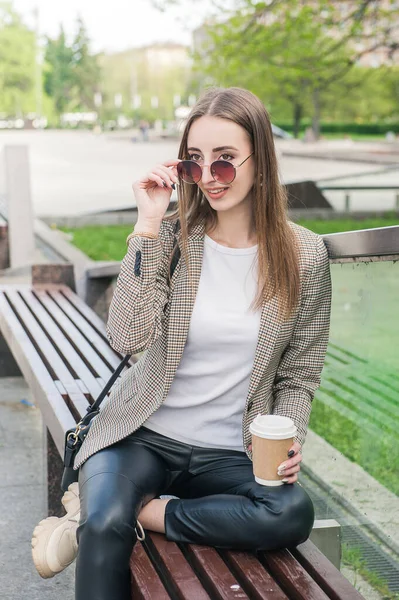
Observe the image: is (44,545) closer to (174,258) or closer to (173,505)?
(173,505)

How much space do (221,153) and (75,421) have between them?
129 centimetres

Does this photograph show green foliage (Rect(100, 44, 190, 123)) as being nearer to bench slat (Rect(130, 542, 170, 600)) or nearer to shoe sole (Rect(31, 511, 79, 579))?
shoe sole (Rect(31, 511, 79, 579))

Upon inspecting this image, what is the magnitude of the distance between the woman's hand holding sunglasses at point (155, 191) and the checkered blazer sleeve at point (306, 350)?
491 mm

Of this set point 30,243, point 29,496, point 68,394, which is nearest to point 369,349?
point 68,394

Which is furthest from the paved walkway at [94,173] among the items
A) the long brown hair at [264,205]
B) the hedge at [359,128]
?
the hedge at [359,128]

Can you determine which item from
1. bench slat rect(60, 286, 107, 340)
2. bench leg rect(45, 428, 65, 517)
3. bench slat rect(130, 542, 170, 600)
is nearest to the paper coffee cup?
bench slat rect(130, 542, 170, 600)

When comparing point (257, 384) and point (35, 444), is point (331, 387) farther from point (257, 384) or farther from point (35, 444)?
point (35, 444)

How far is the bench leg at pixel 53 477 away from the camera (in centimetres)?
414

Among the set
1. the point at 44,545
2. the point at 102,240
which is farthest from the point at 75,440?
the point at 102,240

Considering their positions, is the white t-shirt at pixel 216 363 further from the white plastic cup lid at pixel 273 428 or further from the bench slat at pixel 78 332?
the bench slat at pixel 78 332

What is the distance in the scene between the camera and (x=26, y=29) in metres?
103

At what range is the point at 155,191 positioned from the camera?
2.92 metres

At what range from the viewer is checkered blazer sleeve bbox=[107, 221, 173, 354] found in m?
2.77

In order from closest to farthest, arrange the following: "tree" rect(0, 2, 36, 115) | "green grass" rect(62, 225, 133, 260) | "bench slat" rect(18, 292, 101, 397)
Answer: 1. "bench slat" rect(18, 292, 101, 397)
2. "green grass" rect(62, 225, 133, 260)
3. "tree" rect(0, 2, 36, 115)
